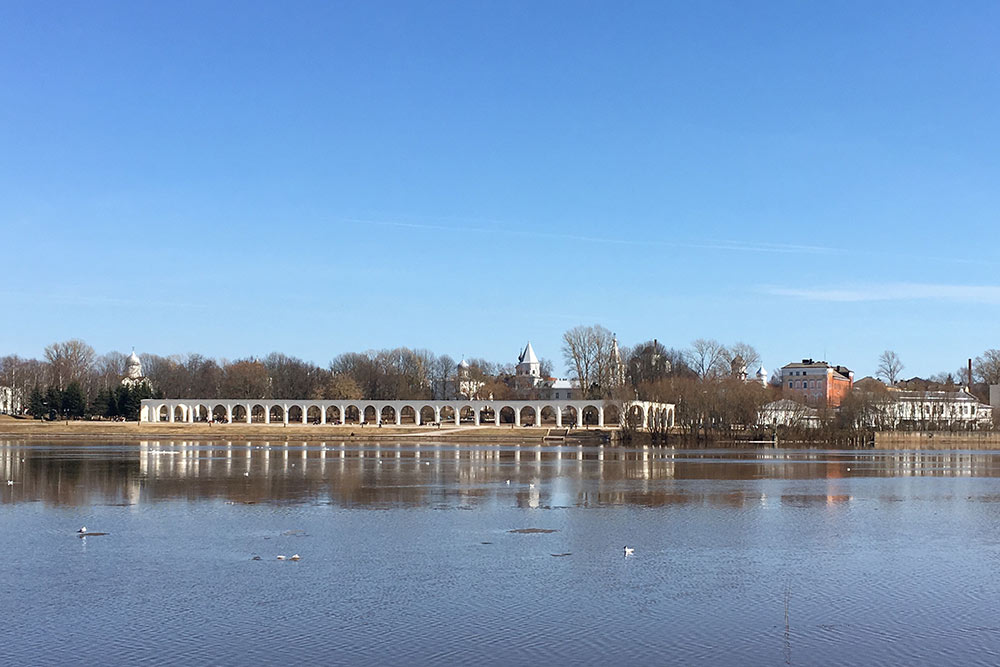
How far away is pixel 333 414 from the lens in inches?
4651

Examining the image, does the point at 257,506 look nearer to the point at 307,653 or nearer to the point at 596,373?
the point at 307,653

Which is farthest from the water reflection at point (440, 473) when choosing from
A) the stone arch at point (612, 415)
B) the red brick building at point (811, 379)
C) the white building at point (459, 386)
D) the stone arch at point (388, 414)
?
the red brick building at point (811, 379)

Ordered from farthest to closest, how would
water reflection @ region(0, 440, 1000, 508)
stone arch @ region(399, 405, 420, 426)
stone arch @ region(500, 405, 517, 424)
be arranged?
1. stone arch @ region(500, 405, 517, 424)
2. stone arch @ region(399, 405, 420, 426)
3. water reflection @ region(0, 440, 1000, 508)

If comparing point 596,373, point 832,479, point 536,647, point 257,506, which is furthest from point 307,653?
point 596,373

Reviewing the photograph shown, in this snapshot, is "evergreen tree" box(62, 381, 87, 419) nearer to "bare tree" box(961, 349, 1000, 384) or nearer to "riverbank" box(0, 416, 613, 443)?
"riverbank" box(0, 416, 613, 443)

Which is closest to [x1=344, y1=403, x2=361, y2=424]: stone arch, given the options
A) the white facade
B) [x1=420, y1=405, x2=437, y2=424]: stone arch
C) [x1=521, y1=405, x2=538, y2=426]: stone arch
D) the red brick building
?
the white facade

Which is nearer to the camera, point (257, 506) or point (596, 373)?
point (257, 506)

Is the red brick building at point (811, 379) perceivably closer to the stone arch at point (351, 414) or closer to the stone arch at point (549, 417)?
the stone arch at point (549, 417)

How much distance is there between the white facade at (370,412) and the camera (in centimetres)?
10338

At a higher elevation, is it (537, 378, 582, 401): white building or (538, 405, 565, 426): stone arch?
(537, 378, 582, 401): white building

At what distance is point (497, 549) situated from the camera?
74.3 feet

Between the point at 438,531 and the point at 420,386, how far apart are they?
354ft

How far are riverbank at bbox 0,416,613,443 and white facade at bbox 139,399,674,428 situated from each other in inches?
297

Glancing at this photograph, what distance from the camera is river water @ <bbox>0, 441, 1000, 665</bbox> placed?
1484cm
